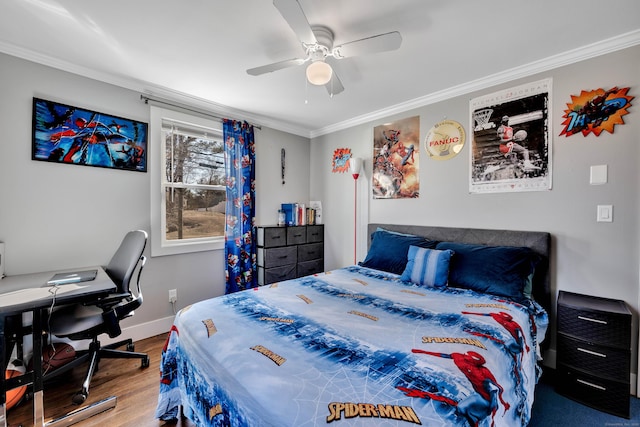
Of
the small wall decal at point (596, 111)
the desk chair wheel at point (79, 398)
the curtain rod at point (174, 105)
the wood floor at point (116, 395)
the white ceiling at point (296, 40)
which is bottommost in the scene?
the wood floor at point (116, 395)

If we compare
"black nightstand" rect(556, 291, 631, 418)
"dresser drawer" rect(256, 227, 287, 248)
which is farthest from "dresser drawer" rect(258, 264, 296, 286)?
"black nightstand" rect(556, 291, 631, 418)

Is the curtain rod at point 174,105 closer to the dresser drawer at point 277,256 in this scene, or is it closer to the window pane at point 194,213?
the window pane at point 194,213

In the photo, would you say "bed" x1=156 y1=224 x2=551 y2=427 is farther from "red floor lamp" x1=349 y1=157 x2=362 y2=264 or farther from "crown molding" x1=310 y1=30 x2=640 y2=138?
"crown molding" x1=310 y1=30 x2=640 y2=138

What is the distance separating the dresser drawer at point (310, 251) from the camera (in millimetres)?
3695

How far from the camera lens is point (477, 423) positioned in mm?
854

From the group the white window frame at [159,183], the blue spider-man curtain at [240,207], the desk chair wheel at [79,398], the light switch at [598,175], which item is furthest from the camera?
the blue spider-man curtain at [240,207]

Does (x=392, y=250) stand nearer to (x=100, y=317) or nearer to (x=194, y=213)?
(x=194, y=213)

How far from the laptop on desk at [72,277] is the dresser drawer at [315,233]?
92.0 inches

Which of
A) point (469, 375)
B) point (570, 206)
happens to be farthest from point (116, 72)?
point (570, 206)

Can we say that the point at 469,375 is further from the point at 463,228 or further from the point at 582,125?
the point at 582,125

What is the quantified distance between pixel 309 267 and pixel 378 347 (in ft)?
8.61

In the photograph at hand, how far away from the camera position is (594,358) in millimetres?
1746

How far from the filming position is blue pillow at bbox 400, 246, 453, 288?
2.21 metres

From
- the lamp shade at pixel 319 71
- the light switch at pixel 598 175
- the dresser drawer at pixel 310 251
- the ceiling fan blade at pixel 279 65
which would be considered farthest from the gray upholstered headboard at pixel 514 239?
the ceiling fan blade at pixel 279 65
